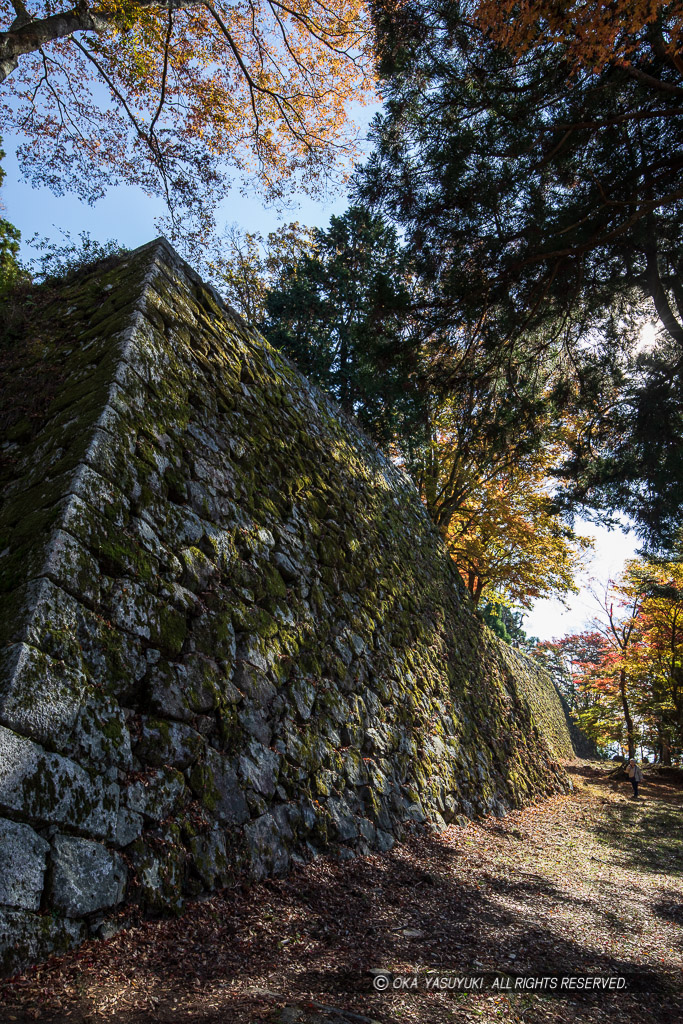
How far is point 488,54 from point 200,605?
5315mm

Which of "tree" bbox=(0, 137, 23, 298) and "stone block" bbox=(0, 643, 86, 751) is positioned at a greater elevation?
"tree" bbox=(0, 137, 23, 298)

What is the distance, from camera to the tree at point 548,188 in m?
4.48

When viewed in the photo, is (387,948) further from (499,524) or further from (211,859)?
(499,524)

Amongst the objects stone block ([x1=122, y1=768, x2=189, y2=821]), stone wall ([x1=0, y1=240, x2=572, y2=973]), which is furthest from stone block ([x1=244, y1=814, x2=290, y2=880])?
stone block ([x1=122, y1=768, x2=189, y2=821])

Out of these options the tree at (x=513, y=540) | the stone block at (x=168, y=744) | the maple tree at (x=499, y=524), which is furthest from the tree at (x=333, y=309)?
the stone block at (x=168, y=744)

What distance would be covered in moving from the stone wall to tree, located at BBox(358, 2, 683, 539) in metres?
2.60

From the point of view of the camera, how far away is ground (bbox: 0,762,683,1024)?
2.11 meters

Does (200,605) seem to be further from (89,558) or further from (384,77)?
(384,77)

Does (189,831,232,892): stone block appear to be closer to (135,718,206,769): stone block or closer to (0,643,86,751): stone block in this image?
(135,718,206,769): stone block

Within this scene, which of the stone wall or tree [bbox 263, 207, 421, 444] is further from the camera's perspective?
tree [bbox 263, 207, 421, 444]

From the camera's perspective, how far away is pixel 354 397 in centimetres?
1488

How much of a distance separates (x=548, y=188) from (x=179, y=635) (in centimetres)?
521

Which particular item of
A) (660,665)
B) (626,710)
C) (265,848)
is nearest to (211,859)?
(265,848)

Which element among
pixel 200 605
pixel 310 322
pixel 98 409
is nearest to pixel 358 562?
pixel 200 605
